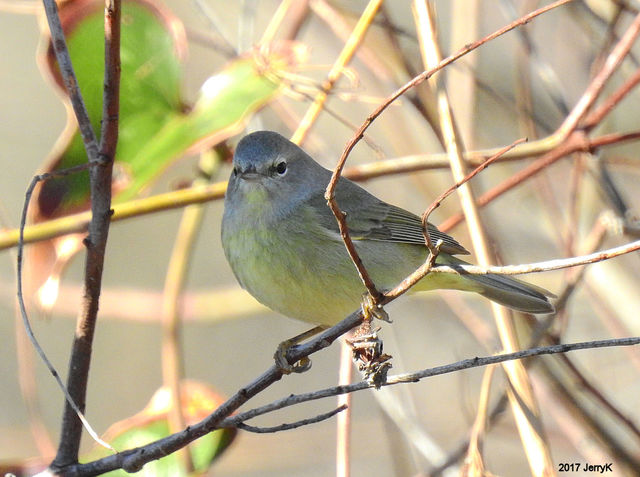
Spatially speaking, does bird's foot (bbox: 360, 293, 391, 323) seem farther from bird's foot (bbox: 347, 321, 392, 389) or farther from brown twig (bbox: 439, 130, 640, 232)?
brown twig (bbox: 439, 130, 640, 232)

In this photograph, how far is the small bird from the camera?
8.58 feet

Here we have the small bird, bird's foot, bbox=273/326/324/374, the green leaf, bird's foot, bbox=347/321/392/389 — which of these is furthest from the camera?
the small bird

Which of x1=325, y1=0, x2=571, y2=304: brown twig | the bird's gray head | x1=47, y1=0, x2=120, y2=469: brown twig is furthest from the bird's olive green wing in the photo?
x1=325, y1=0, x2=571, y2=304: brown twig

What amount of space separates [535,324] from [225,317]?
1.50m

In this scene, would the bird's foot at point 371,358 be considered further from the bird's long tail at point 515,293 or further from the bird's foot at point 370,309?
the bird's long tail at point 515,293

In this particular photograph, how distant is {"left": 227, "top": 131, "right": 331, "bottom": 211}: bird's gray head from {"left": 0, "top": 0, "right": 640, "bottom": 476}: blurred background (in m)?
0.14

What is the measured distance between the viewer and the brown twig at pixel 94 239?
182cm

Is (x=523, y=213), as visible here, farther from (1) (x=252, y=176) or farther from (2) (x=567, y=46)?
(1) (x=252, y=176)

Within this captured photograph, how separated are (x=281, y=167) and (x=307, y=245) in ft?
1.24

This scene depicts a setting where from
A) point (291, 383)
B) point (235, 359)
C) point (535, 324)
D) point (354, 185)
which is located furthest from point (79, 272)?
point (535, 324)

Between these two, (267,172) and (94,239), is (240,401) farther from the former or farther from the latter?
(267,172)

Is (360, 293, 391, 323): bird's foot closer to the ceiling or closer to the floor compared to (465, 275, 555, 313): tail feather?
closer to the floor

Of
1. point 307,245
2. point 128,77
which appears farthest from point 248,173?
point 128,77

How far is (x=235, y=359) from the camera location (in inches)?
214
